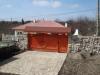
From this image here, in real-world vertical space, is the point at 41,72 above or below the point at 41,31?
below

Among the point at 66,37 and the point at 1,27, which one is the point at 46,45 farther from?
the point at 1,27

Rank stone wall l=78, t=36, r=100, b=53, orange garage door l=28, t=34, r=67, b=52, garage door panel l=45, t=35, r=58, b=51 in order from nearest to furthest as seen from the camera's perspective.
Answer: stone wall l=78, t=36, r=100, b=53, orange garage door l=28, t=34, r=67, b=52, garage door panel l=45, t=35, r=58, b=51

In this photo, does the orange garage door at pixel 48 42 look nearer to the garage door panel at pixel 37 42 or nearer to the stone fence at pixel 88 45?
the garage door panel at pixel 37 42

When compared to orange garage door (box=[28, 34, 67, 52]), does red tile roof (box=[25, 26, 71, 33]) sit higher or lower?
higher

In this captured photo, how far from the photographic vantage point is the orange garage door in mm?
28188

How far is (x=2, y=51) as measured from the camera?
21.9m

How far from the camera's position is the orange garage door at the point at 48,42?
2819 cm

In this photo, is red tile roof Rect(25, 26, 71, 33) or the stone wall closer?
the stone wall

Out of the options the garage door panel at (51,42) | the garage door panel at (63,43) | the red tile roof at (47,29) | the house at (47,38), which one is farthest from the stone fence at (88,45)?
the garage door panel at (51,42)

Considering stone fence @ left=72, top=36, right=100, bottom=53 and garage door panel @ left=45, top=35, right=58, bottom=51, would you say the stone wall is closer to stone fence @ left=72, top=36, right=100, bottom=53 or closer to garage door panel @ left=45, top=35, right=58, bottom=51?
stone fence @ left=72, top=36, right=100, bottom=53

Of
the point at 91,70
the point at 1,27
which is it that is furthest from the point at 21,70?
the point at 1,27

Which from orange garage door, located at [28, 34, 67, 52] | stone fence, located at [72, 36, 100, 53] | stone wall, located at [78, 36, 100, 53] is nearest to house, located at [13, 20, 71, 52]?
orange garage door, located at [28, 34, 67, 52]

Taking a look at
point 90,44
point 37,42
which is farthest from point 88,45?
point 37,42

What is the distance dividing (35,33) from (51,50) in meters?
3.01
